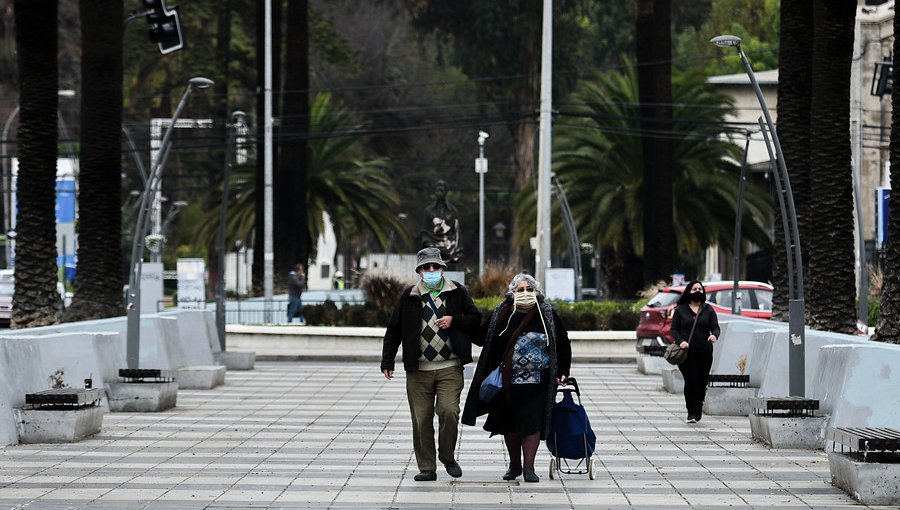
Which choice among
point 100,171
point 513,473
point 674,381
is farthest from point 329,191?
point 513,473

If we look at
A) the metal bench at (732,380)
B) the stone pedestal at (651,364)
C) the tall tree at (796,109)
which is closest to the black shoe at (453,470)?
the metal bench at (732,380)

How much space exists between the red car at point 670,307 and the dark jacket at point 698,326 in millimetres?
7182

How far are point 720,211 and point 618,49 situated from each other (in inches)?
1043

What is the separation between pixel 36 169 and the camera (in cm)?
2389

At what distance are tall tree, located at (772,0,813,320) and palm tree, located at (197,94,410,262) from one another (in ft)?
97.2

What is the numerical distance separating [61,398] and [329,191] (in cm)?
3955

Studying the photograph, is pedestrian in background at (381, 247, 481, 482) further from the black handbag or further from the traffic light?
the traffic light

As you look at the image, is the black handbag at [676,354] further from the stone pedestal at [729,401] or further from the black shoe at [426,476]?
the black shoe at [426,476]

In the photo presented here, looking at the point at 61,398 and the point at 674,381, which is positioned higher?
the point at 61,398

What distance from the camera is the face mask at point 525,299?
40.2ft

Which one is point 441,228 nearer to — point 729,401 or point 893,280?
point 729,401

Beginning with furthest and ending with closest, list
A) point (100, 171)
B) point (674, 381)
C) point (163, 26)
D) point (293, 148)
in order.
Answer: point (293, 148), point (163, 26), point (100, 171), point (674, 381)

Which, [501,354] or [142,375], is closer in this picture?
[501,354]

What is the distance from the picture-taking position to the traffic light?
107 feet
